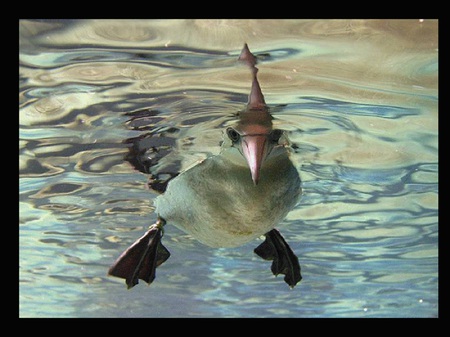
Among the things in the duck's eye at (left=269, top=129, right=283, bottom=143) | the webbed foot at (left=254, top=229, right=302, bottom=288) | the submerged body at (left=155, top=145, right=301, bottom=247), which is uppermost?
the duck's eye at (left=269, top=129, right=283, bottom=143)

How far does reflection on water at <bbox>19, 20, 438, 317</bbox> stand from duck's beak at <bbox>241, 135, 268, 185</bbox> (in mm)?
1046

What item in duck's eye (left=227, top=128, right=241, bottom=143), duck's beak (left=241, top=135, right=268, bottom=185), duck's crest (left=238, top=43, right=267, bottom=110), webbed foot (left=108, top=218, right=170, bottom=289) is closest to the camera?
duck's beak (left=241, top=135, right=268, bottom=185)

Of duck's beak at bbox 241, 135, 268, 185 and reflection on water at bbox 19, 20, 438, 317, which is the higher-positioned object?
reflection on water at bbox 19, 20, 438, 317

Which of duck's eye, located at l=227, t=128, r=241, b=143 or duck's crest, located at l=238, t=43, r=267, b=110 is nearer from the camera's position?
duck's eye, located at l=227, t=128, r=241, b=143

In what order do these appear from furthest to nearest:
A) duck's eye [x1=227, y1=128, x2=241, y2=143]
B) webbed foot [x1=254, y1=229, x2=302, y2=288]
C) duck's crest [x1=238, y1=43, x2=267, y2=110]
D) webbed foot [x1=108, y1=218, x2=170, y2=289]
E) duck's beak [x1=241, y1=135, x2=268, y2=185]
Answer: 1. webbed foot [x1=254, y1=229, x2=302, y2=288]
2. webbed foot [x1=108, y1=218, x2=170, y2=289]
3. duck's crest [x1=238, y1=43, x2=267, y2=110]
4. duck's eye [x1=227, y1=128, x2=241, y2=143]
5. duck's beak [x1=241, y1=135, x2=268, y2=185]

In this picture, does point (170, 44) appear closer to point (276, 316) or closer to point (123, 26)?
point (123, 26)

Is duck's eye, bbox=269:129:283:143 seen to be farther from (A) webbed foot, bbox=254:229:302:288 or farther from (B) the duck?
(A) webbed foot, bbox=254:229:302:288

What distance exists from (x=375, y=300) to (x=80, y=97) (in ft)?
62.5

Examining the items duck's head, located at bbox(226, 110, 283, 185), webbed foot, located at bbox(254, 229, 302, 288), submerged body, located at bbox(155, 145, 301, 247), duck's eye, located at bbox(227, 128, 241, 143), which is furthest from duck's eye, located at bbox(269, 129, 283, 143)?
webbed foot, located at bbox(254, 229, 302, 288)

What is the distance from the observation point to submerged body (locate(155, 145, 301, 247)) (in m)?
5.03

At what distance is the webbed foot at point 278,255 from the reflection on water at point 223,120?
4.98ft

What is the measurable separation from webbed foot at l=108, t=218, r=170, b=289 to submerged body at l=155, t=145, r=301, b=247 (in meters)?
0.88

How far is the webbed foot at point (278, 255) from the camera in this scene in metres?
6.94
